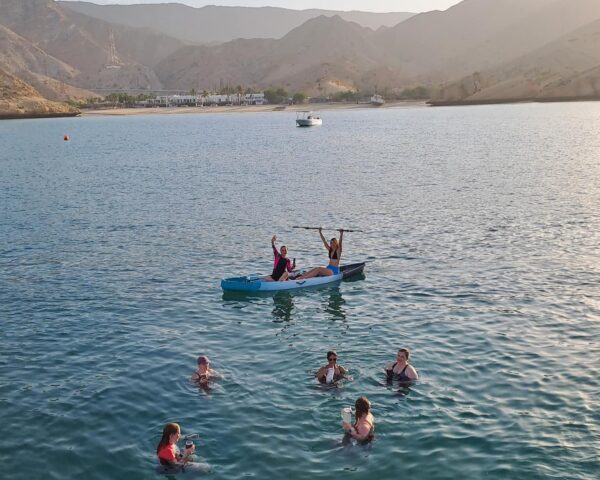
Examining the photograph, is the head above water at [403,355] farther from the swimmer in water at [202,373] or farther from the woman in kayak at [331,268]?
the woman in kayak at [331,268]

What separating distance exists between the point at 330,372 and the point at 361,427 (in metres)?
3.41

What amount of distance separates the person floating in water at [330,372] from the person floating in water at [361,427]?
3.08m

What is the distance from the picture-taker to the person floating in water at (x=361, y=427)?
17.2 meters

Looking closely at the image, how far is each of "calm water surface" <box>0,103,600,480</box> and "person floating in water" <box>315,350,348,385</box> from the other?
484mm

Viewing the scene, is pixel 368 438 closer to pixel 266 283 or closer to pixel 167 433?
pixel 167 433

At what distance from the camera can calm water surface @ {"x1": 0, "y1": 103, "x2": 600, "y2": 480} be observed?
56.7 ft

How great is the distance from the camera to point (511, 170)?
70875 mm

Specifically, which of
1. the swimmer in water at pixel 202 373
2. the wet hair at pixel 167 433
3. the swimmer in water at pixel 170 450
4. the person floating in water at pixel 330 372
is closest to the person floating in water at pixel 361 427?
the person floating in water at pixel 330 372

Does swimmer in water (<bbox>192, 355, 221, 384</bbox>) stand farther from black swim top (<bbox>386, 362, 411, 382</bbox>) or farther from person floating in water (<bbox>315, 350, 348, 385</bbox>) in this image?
black swim top (<bbox>386, 362, 411, 382</bbox>)

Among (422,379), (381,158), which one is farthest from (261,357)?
(381,158)

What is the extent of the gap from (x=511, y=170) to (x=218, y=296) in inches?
1929

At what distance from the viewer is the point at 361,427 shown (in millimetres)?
17250

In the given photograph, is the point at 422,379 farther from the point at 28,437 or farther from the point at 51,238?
the point at 51,238

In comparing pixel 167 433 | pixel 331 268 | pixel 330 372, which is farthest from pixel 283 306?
pixel 167 433
